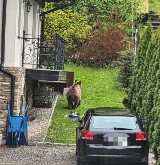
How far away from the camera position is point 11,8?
16.8m

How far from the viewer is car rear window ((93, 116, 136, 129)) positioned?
42.1 ft

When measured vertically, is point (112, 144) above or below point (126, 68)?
below

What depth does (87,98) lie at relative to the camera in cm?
2416

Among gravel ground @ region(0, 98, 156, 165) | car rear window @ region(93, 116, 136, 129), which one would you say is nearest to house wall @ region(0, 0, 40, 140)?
gravel ground @ region(0, 98, 156, 165)

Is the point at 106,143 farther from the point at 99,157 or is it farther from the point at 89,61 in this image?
the point at 89,61

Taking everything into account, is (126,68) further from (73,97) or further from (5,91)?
(5,91)

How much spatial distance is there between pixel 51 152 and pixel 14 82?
8.54 ft

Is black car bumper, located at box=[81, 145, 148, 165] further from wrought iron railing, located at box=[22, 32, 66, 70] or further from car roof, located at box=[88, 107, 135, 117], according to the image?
wrought iron railing, located at box=[22, 32, 66, 70]

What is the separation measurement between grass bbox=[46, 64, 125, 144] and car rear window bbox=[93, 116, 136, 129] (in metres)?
4.17

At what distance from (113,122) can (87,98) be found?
11183 mm

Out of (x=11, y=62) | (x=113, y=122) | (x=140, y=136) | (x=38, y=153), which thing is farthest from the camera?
(x=11, y=62)

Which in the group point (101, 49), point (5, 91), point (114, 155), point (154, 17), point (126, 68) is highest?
point (154, 17)

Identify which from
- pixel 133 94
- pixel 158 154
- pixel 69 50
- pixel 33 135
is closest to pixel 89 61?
pixel 69 50

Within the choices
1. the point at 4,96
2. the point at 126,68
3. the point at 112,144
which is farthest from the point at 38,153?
the point at 126,68
